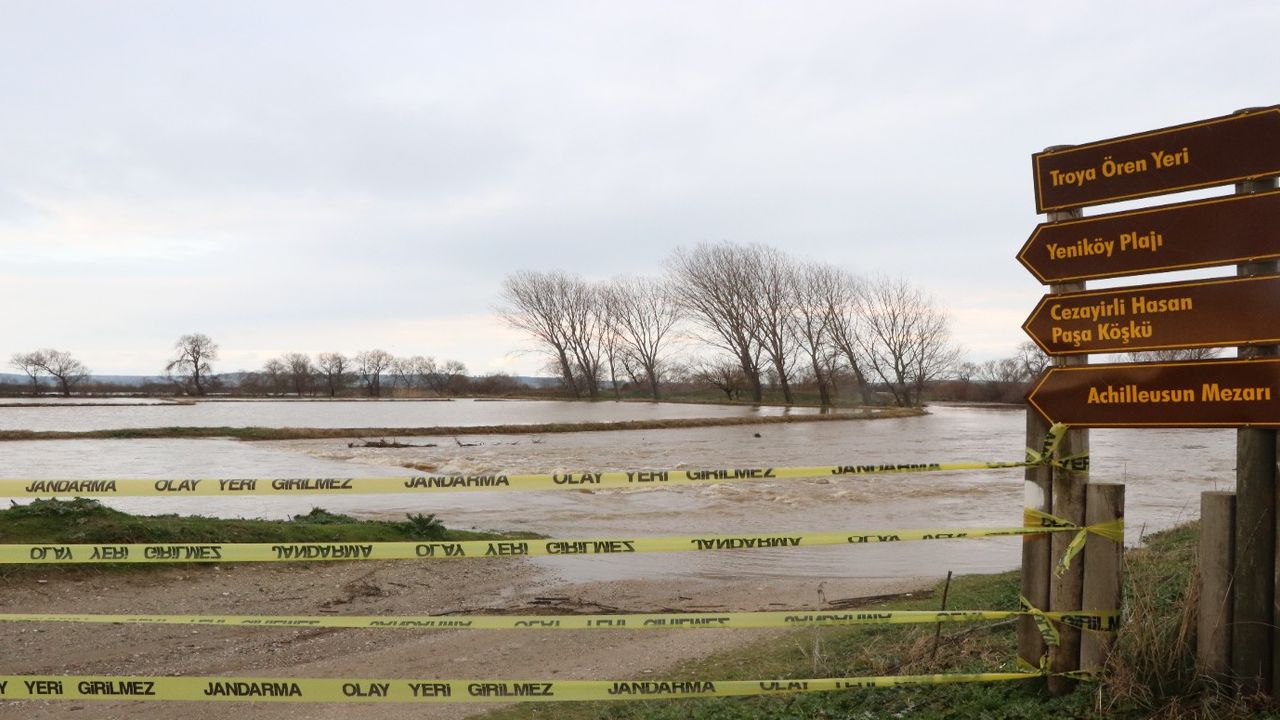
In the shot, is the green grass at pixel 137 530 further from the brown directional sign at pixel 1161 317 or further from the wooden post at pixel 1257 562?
the wooden post at pixel 1257 562

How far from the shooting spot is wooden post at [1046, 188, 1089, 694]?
4.65 m

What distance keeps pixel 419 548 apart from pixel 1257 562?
13.3ft

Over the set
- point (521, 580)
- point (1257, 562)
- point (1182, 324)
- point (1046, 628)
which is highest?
point (1182, 324)

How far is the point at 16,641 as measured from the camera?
25.3ft

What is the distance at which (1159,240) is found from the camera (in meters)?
4.59

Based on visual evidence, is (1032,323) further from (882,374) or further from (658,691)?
(882,374)

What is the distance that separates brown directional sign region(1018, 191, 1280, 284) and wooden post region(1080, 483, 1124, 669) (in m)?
1.14

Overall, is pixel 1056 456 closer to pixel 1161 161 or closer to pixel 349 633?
pixel 1161 161

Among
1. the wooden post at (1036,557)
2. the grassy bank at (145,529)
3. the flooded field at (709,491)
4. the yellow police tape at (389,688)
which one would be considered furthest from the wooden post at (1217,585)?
the grassy bank at (145,529)

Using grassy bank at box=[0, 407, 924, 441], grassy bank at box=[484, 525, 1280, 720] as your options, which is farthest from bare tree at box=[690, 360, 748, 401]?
grassy bank at box=[484, 525, 1280, 720]

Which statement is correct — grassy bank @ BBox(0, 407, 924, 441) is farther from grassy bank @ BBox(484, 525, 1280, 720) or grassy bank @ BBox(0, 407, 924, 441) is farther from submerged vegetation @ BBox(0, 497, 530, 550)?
grassy bank @ BBox(484, 525, 1280, 720)

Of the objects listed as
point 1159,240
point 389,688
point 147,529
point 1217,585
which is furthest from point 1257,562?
point 147,529

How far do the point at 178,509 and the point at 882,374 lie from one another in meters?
83.9

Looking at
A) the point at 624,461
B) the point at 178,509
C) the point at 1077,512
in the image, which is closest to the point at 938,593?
the point at 1077,512
